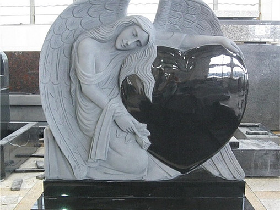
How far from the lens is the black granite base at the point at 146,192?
2566mm

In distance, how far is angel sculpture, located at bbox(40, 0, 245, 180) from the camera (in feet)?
8.02

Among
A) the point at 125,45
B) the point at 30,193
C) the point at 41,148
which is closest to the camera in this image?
the point at 125,45

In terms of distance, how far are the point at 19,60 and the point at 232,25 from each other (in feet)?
10.1

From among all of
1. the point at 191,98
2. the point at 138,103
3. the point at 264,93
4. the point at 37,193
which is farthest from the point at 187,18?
the point at 264,93

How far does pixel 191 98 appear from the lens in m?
2.51

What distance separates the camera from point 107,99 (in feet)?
8.16

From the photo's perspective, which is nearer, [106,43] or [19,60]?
[106,43]

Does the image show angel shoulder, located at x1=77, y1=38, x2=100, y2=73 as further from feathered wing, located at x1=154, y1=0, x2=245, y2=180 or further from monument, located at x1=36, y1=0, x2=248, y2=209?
feathered wing, located at x1=154, y1=0, x2=245, y2=180

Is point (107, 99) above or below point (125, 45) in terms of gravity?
below

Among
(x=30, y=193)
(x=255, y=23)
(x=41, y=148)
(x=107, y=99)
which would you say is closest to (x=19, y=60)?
(x=41, y=148)

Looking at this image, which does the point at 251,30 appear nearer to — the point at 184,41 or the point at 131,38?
the point at 184,41

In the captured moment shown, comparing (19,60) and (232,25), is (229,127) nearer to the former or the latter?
(232,25)

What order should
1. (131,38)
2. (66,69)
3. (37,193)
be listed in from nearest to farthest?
1. (131,38)
2. (66,69)
3. (37,193)

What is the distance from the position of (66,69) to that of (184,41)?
2.44 feet
